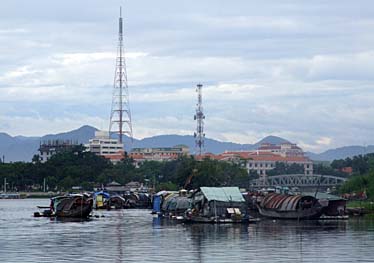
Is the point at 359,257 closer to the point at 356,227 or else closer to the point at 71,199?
the point at 356,227

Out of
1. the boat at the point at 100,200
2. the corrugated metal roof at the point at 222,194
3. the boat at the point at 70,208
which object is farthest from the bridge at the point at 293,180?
the corrugated metal roof at the point at 222,194

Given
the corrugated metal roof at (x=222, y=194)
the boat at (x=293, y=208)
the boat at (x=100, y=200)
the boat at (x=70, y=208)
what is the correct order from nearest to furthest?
the corrugated metal roof at (x=222, y=194) → the boat at (x=293, y=208) → the boat at (x=70, y=208) → the boat at (x=100, y=200)

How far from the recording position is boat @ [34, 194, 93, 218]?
90000mm

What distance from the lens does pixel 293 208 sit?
83188 millimetres

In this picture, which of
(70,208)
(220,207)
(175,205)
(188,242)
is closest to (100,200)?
(70,208)

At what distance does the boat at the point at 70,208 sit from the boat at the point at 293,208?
52.3ft

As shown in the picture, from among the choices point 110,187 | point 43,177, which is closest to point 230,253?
point 110,187

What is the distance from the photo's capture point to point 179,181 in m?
142

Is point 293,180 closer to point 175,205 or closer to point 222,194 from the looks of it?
point 175,205

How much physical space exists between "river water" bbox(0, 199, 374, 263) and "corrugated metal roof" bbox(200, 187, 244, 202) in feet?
8.63

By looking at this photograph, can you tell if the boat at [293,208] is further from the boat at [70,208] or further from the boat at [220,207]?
the boat at [70,208]

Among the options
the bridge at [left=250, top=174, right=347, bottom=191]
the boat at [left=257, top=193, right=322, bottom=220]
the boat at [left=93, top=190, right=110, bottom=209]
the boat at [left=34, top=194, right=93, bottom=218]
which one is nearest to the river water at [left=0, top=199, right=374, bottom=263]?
the boat at [left=257, top=193, right=322, bottom=220]

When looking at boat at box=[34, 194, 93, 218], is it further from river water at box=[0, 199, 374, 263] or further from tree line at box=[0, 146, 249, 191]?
tree line at box=[0, 146, 249, 191]

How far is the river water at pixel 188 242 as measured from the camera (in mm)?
45969
